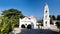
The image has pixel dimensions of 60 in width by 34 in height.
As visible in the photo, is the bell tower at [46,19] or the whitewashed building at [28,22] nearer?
the whitewashed building at [28,22]

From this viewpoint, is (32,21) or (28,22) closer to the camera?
(32,21)

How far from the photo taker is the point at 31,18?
45.2 ft

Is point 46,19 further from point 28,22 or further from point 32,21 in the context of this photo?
point 28,22

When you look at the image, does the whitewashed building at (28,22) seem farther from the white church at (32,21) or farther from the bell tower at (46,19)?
the bell tower at (46,19)

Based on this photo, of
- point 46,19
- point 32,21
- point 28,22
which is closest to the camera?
point 32,21

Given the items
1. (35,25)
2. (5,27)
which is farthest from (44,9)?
(5,27)

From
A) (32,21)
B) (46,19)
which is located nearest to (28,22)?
(32,21)

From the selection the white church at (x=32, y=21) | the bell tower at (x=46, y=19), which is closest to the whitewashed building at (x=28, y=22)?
the white church at (x=32, y=21)

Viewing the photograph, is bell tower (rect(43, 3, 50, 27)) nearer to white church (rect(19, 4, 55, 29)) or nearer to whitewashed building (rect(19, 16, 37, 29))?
white church (rect(19, 4, 55, 29))

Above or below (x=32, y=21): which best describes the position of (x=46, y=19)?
above

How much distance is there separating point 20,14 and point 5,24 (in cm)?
783

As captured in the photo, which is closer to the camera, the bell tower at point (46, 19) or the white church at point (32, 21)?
the white church at point (32, 21)

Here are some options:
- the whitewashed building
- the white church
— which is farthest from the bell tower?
the whitewashed building

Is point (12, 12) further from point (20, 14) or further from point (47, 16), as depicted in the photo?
point (47, 16)
